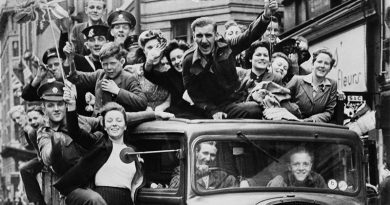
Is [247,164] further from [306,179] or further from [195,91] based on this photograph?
[195,91]

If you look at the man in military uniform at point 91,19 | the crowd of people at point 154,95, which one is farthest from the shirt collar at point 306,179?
the man in military uniform at point 91,19

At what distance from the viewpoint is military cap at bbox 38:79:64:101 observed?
9289mm

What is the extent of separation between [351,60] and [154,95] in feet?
33.0

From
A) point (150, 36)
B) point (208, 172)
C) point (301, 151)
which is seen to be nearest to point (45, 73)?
point (150, 36)

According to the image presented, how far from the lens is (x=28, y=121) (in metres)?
11.3

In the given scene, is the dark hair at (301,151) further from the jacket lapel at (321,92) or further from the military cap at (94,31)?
the military cap at (94,31)

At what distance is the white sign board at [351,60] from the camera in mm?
18344

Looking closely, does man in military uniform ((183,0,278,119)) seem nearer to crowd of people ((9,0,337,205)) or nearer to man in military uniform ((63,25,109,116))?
crowd of people ((9,0,337,205))

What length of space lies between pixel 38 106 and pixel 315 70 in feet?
13.7

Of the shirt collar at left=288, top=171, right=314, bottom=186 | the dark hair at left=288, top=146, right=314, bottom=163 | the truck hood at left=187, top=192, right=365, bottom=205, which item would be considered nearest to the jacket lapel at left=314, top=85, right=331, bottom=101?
the dark hair at left=288, top=146, right=314, bottom=163

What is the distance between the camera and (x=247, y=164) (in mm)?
7801

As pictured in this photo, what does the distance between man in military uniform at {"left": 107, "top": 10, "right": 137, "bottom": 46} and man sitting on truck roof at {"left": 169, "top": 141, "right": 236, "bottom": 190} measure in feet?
13.0

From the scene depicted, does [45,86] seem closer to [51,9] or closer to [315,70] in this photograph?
[51,9]

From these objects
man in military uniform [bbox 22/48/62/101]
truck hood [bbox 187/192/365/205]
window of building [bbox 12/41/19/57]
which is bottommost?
truck hood [bbox 187/192/365/205]
